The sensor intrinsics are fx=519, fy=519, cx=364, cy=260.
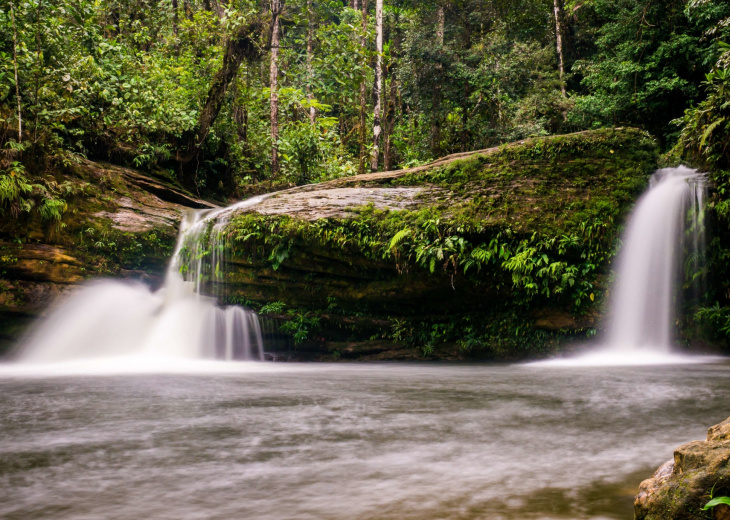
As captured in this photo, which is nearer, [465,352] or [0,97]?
[465,352]

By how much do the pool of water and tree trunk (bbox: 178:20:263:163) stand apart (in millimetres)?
9057

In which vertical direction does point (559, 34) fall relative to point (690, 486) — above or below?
above

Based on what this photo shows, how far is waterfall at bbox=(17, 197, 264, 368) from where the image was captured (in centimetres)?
920

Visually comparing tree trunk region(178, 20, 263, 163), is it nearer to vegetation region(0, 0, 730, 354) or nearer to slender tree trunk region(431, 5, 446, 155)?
vegetation region(0, 0, 730, 354)

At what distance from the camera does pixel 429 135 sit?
19.1 m

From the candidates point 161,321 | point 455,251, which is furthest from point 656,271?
point 161,321

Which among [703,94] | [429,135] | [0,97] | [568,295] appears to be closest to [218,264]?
[0,97]

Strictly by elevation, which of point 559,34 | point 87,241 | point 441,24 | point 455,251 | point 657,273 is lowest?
point 657,273

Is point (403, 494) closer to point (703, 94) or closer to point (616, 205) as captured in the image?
point (616, 205)

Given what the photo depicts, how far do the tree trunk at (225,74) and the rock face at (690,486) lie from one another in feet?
45.0

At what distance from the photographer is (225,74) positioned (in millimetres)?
13766

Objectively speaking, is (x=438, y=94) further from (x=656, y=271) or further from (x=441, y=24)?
(x=656, y=271)

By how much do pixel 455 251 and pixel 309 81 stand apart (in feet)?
34.1

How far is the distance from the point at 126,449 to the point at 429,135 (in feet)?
56.8
